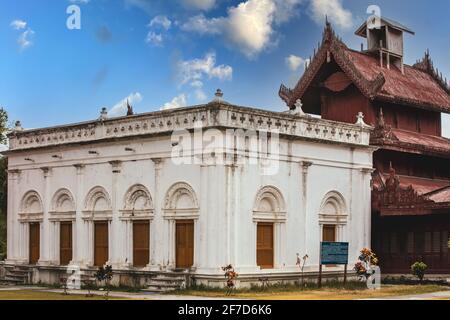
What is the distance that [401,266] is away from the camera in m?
39.8

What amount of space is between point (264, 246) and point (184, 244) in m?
2.88

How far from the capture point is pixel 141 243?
35719 millimetres

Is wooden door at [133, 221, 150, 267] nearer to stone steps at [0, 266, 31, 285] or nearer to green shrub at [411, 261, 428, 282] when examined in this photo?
stone steps at [0, 266, 31, 285]

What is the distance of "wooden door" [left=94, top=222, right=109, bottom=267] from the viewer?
37125 mm

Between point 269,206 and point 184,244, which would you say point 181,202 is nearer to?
point 184,244

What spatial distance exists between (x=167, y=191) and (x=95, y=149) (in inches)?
174

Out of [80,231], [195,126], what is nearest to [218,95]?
[195,126]

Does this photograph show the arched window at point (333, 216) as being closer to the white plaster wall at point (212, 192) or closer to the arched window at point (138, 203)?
the white plaster wall at point (212, 192)

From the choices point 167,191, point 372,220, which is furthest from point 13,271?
point 372,220

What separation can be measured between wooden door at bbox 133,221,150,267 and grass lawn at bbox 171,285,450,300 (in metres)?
3.51

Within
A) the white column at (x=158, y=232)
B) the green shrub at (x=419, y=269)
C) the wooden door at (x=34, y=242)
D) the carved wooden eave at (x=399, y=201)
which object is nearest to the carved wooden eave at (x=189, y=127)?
the white column at (x=158, y=232)

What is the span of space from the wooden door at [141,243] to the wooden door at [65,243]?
384cm

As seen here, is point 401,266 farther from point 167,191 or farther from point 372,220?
point 167,191

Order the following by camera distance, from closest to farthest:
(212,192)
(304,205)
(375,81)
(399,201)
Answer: (212,192), (304,205), (399,201), (375,81)
